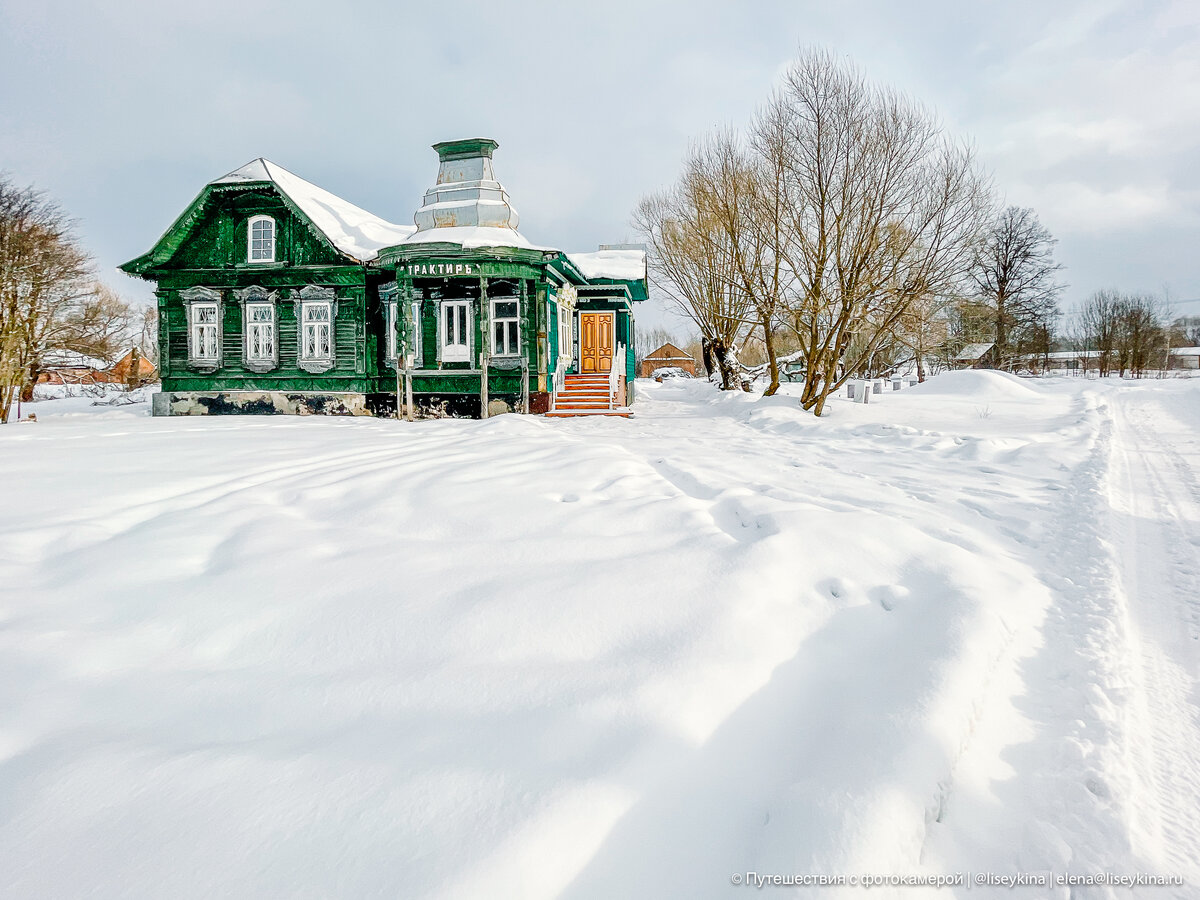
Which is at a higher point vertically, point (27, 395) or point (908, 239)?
point (908, 239)

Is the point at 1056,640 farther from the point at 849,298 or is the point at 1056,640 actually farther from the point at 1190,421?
the point at 1190,421

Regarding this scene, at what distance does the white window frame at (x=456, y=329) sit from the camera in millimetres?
15805

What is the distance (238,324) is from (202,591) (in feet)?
55.1

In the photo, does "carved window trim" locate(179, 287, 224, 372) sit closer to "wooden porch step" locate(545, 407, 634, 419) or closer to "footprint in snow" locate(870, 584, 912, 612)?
"wooden porch step" locate(545, 407, 634, 419)

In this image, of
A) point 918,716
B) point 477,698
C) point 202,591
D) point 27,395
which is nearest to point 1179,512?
point 918,716

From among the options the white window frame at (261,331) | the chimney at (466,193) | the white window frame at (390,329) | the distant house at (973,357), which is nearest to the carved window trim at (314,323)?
the white window frame at (261,331)

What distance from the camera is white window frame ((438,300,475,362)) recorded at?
15805 millimetres

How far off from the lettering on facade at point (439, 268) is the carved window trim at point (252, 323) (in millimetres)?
4814

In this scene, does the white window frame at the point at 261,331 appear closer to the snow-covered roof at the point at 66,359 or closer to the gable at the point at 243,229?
the gable at the point at 243,229

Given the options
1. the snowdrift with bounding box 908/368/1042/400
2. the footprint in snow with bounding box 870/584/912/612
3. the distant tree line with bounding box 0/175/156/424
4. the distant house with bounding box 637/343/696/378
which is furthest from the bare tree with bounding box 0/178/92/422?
the distant house with bounding box 637/343/696/378

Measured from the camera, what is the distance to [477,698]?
2.26 meters

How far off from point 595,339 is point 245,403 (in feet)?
34.8

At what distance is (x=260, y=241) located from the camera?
55.2 feet

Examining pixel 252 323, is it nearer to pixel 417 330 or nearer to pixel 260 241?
pixel 260 241
